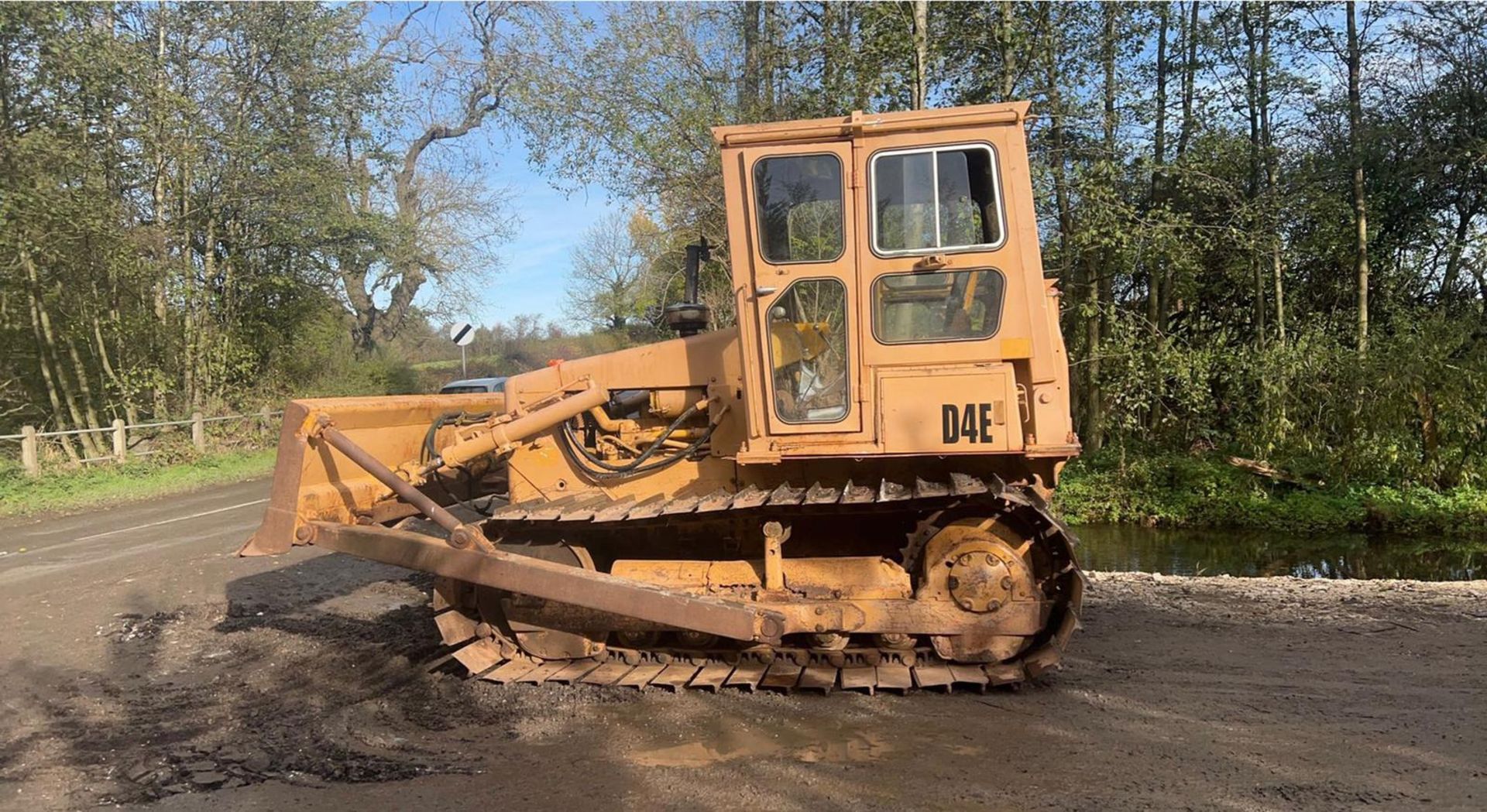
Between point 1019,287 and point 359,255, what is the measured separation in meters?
18.5

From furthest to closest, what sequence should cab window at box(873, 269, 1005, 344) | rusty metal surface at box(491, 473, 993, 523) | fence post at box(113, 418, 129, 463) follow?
fence post at box(113, 418, 129, 463) < cab window at box(873, 269, 1005, 344) < rusty metal surface at box(491, 473, 993, 523)

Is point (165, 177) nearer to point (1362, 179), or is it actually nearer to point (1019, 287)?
Answer: point (1019, 287)

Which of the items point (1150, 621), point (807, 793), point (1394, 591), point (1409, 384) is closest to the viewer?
point (807, 793)

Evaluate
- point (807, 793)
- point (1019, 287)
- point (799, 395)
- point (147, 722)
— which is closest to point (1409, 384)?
point (1019, 287)

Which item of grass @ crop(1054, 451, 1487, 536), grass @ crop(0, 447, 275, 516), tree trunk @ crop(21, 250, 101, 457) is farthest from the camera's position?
tree trunk @ crop(21, 250, 101, 457)

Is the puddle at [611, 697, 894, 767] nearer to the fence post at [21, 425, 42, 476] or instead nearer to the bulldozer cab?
the bulldozer cab

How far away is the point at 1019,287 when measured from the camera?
173 inches

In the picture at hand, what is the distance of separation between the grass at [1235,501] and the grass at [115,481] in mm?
13678

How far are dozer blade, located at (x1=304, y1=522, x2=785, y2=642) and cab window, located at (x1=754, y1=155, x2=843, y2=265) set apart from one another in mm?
1779

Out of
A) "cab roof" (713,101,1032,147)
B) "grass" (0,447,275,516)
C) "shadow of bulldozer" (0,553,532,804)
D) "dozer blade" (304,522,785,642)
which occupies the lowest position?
"shadow of bulldozer" (0,553,532,804)

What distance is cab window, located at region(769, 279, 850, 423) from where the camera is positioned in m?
4.51

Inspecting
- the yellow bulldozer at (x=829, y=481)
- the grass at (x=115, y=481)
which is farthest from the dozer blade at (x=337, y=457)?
the grass at (x=115, y=481)

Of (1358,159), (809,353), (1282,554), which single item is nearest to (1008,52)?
(1358,159)

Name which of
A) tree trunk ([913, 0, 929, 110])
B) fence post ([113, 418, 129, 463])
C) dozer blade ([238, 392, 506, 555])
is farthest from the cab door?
fence post ([113, 418, 129, 463])
